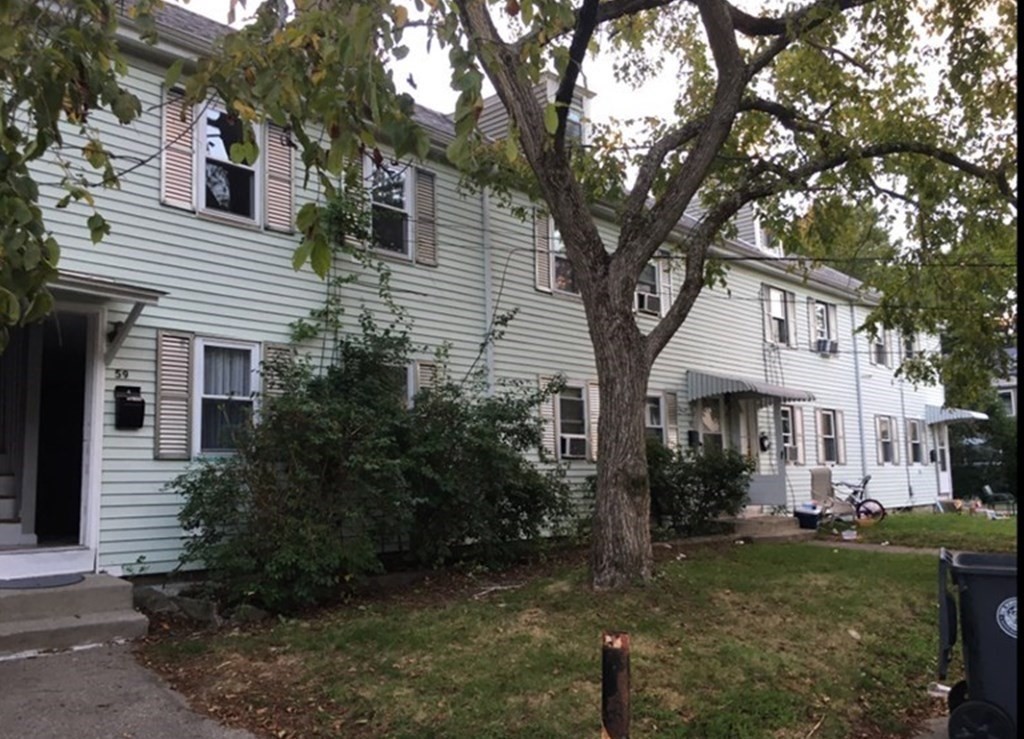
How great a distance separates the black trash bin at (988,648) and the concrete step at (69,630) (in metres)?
6.23

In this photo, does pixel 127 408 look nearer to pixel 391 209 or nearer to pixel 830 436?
pixel 391 209

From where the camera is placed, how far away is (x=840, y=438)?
21766 millimetres

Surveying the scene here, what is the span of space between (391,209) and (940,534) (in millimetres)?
11435

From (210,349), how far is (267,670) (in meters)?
4.56

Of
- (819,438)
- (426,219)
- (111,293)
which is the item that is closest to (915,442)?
(819,438)

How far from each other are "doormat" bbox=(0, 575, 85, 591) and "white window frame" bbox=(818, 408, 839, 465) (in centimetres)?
1782

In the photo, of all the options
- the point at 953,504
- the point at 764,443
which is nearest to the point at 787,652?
→ the point at 764,443

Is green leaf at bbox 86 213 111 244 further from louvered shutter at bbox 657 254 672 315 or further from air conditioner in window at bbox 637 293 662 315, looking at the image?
louvered shutter at bbox 657 254 672 315

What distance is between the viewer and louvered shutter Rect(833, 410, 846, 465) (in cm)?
2164

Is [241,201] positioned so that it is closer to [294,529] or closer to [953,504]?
[294,529]

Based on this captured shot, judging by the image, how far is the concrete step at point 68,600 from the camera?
689cm

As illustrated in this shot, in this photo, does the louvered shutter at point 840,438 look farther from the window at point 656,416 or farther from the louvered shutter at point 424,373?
the louvered shutter at point 424,373

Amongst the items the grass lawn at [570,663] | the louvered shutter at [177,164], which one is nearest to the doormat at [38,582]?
the grass lawn at [570,663]

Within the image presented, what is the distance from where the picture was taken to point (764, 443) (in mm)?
18891
